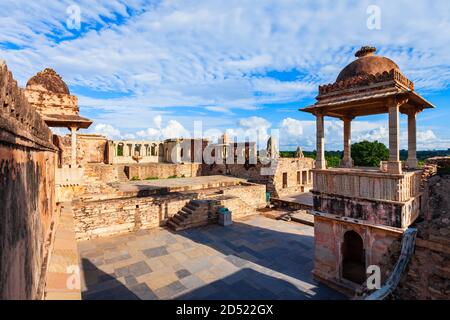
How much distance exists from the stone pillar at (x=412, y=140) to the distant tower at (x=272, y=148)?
48.6 feet

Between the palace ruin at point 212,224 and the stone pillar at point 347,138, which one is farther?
the stone pillar at point 347,138

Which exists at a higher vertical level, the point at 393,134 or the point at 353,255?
the point at 393,134

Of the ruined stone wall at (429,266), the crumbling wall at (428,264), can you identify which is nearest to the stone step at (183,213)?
the crumbling wall at (428,264)

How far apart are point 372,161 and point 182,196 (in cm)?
2636

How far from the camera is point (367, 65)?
7227 millimetres

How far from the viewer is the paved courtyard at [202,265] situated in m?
6.81

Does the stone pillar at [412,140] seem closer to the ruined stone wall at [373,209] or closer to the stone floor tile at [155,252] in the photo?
the ruined stone wall at [373,209]

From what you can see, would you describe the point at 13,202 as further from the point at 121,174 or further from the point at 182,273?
the point at 121,174

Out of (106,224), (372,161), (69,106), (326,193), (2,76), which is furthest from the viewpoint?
(372,161)

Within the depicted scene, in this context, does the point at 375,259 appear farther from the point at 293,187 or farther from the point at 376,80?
the point at 293,187

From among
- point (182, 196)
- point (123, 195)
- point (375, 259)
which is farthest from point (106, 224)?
point (375, 259)

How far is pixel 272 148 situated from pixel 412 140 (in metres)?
15.1

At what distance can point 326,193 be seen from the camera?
7.40 m

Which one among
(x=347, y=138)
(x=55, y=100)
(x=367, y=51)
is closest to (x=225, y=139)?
(x=55, y=100)
